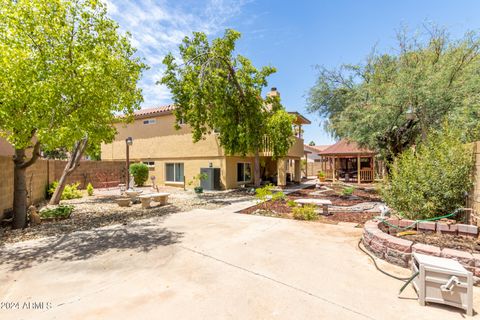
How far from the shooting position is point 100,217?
29.7 ft

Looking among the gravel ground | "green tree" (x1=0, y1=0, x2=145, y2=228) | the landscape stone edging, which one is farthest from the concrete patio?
"green tree" (x1=0, y1=0, x2=145, y2=228)

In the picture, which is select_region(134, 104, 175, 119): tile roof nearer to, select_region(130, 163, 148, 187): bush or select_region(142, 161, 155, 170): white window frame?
select_region(142, 161, 155, 170): white window frame

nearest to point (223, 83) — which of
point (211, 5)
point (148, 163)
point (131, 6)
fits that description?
point (211, 5)

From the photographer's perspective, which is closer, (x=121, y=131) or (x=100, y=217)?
(x=100, y=217)

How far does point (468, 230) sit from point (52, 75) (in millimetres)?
10477

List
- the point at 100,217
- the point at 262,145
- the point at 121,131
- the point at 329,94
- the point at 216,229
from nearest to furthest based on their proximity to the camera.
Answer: the point at 216,229 < the point at 100,217 < the point at 329,94 < the point at 262,145 < the point at 121,131

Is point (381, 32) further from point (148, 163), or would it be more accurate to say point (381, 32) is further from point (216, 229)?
point (148, 163)

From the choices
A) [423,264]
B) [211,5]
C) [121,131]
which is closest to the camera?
[423,264]

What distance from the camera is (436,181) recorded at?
19.6 ft

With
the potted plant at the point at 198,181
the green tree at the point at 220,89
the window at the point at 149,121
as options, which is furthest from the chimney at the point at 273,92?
the window at the point at 149,121

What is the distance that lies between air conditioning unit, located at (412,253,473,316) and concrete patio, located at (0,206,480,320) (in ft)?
0.44

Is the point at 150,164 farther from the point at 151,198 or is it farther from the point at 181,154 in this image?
the point at 151,198

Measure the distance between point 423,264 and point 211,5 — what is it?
11.4 m

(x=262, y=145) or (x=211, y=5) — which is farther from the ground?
(x=211, y=5)
